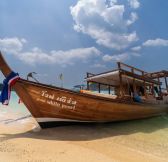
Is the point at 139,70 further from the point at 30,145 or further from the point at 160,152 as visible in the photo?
the point at 30,145

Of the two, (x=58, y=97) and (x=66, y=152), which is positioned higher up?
(x=58, y=97)

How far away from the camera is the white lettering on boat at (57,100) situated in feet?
20.2

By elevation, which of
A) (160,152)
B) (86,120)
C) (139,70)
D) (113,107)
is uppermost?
(139,70)

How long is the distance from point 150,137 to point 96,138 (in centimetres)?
201

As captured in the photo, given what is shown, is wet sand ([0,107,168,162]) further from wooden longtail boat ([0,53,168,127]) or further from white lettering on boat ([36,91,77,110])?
white lettering on boat ([36,91,77,110])

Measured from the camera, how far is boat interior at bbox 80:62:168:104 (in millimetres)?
9133

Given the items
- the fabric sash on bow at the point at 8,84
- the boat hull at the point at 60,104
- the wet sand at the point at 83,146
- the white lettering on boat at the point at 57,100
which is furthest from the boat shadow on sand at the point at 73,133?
the fabric sash on bow at the point at 8,84

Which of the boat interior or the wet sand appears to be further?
the boat interior

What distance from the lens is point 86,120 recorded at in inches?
269

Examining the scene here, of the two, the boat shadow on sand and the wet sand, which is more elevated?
the boat shadow on sand

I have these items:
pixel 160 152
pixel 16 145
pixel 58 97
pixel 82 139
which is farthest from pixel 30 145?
pixel 160 152

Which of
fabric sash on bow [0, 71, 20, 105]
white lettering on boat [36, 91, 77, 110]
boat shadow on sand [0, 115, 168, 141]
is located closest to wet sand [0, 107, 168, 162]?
boat shadow on sand [0, 115, 168, 141]

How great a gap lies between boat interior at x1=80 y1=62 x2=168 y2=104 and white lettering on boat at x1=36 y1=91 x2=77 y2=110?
2783 mm

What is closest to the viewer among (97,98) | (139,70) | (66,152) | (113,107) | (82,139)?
(66,152)
